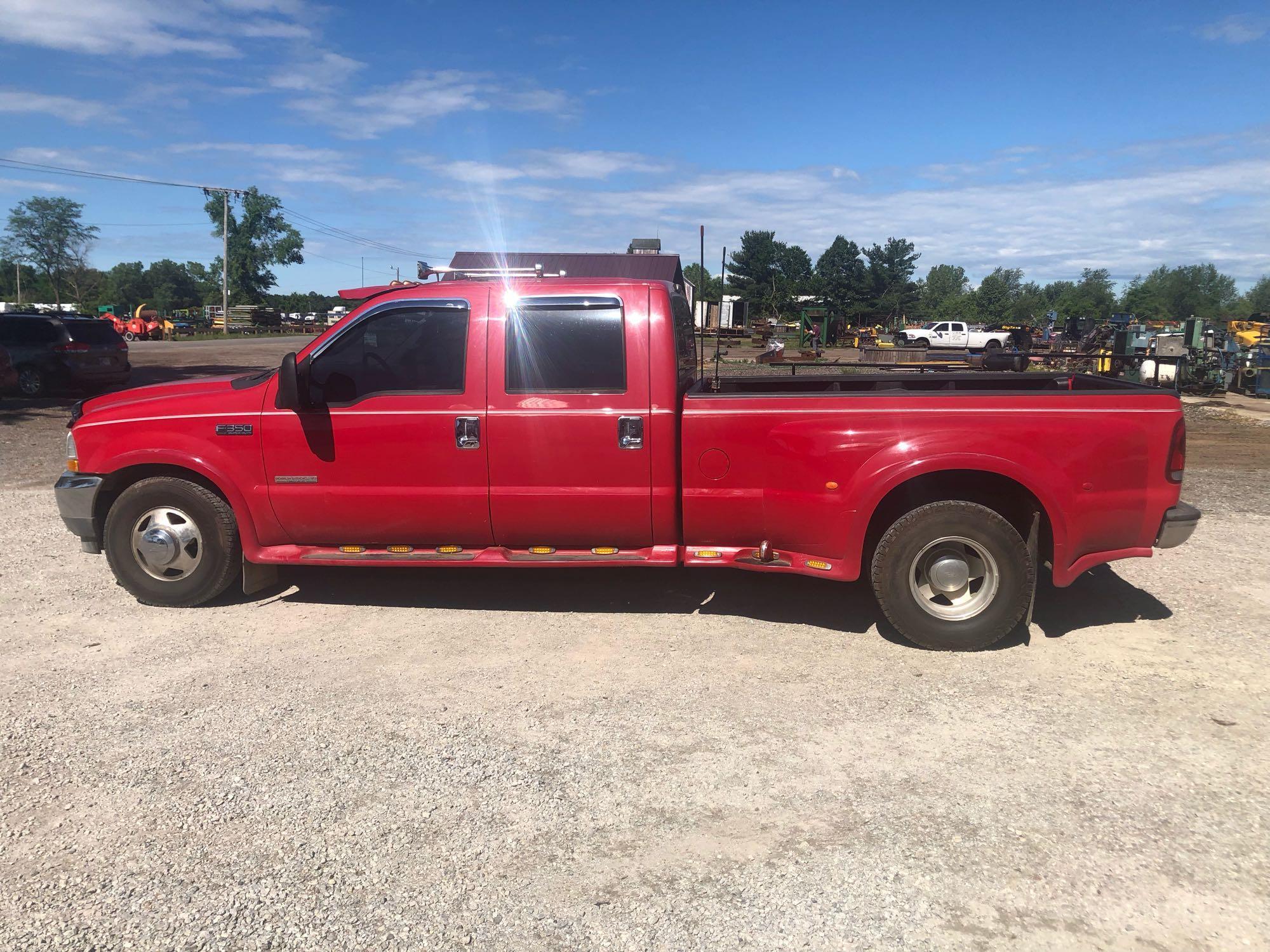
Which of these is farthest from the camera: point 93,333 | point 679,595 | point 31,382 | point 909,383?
point 93,333

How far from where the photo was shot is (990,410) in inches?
186

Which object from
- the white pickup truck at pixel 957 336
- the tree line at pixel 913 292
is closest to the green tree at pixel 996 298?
the tree line at pixel 913 292

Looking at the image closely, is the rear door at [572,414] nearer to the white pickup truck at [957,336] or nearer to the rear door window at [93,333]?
the rear door window at [93,333]

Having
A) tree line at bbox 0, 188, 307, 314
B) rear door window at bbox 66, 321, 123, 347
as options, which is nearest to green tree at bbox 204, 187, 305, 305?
tree line at bbox 0, 188, 307, 314

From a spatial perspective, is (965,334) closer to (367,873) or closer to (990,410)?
(990,410)

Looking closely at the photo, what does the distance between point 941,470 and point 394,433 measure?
9.92 feet

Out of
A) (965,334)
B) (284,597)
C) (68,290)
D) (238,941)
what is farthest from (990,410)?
(68,290)

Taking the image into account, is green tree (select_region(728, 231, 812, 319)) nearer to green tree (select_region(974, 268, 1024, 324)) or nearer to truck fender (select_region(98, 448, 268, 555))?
green tree (select_region(974, 268, 1024, 324))

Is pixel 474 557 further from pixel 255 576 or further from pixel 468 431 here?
pixel 255 576

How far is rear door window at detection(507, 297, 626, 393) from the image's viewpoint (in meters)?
5.09

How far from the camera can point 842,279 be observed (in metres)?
91.1

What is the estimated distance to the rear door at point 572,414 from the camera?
5.03 m

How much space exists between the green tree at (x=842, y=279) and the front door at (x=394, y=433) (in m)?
62.6

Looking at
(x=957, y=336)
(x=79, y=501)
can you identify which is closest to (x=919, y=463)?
(x=79, y=501)
